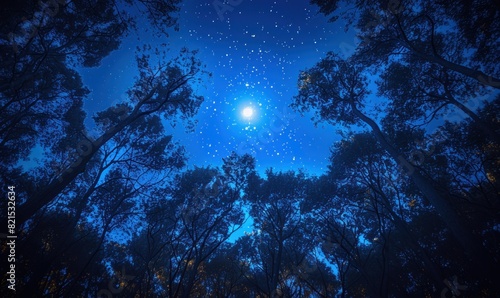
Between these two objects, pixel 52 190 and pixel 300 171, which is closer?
pixel 52 190

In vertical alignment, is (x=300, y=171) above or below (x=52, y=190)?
above

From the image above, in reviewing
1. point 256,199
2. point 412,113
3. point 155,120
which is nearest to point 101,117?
point 155,120

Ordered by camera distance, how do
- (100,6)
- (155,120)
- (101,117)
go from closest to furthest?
(100,6)
(101,117)
(155,120)

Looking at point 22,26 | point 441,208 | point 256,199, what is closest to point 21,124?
point 22,26

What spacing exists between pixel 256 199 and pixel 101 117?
14.0 m

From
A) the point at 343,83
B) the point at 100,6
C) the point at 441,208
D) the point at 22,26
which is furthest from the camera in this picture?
the point at 343,83

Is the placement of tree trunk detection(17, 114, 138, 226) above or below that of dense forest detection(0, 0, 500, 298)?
below

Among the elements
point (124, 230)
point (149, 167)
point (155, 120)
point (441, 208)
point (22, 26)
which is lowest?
point (441, 208)

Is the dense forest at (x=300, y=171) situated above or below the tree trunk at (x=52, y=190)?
above

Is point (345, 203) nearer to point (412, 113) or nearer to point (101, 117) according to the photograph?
point (412, 113)

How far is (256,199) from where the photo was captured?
17859 millimetres

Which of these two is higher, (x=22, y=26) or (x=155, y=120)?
(x=155, y=120)

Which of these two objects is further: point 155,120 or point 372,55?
point 155,120

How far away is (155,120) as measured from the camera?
1736cm
